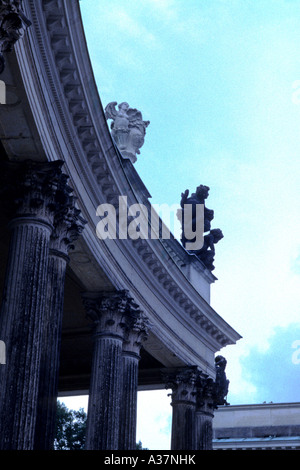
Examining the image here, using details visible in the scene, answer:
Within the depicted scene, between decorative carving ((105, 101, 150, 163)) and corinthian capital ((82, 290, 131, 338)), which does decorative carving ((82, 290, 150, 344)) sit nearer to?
corinthian capital ((82, 290, 131, 338))

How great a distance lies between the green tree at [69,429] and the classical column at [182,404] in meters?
42.1

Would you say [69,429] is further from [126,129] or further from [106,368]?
[106,368]

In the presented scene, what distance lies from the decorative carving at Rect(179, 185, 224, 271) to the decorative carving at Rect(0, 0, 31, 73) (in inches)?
1148

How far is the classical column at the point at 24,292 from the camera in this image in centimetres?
2031

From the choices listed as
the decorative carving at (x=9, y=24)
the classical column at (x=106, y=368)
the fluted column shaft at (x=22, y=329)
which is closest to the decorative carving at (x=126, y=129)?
the classical column at (x=106, y=368)

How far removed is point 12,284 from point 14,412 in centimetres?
327

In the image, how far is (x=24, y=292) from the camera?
70.1 feet

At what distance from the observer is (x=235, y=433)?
69812mm

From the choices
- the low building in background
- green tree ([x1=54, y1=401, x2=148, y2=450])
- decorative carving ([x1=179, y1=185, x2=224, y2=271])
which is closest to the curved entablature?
decorative carving ([x1=179, y1=185, x2=224, y2=271])

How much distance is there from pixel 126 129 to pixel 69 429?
50.6 metres

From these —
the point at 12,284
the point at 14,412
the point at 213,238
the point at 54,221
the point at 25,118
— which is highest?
the point at 213,238

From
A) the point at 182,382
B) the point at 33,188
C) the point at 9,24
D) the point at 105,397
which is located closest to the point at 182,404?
the point at 182,382
